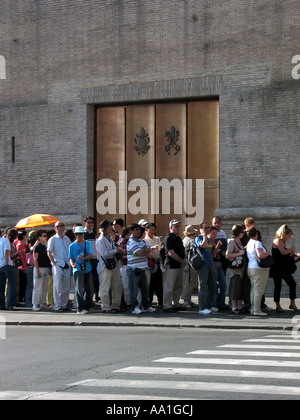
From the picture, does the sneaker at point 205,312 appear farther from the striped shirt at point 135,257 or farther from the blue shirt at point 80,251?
the blue shirt at point 80,251

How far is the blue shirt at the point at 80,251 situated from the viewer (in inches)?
738

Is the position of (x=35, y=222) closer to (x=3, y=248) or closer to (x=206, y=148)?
(x=3, y=248)

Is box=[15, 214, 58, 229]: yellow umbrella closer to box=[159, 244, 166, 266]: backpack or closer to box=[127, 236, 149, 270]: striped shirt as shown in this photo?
box=[127, 236, 149, 270]: striped shirt

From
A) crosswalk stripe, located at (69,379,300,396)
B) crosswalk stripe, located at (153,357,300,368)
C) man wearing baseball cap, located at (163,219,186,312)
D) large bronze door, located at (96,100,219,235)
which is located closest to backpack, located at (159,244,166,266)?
man wearing baseball cap, located at (163,219,186,312)

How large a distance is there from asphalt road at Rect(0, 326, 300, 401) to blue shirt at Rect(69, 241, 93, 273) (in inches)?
133

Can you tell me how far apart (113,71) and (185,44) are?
2269 millimetres

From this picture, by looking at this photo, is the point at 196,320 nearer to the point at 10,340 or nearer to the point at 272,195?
the point at 10,340

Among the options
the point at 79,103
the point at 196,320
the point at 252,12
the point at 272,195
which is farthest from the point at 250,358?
the point at 79,103

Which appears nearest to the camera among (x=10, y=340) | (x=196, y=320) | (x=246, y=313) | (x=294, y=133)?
(x=10, y=340)

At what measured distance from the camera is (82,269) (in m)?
18.7

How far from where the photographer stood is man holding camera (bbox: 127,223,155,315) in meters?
18.5

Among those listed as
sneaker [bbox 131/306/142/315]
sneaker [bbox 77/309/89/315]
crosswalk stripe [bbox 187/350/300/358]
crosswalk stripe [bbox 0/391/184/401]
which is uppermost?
crosswalk stripe [bbox 0/391/184/401]

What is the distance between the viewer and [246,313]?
1828cm

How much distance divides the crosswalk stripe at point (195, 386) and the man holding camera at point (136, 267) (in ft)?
29.2
